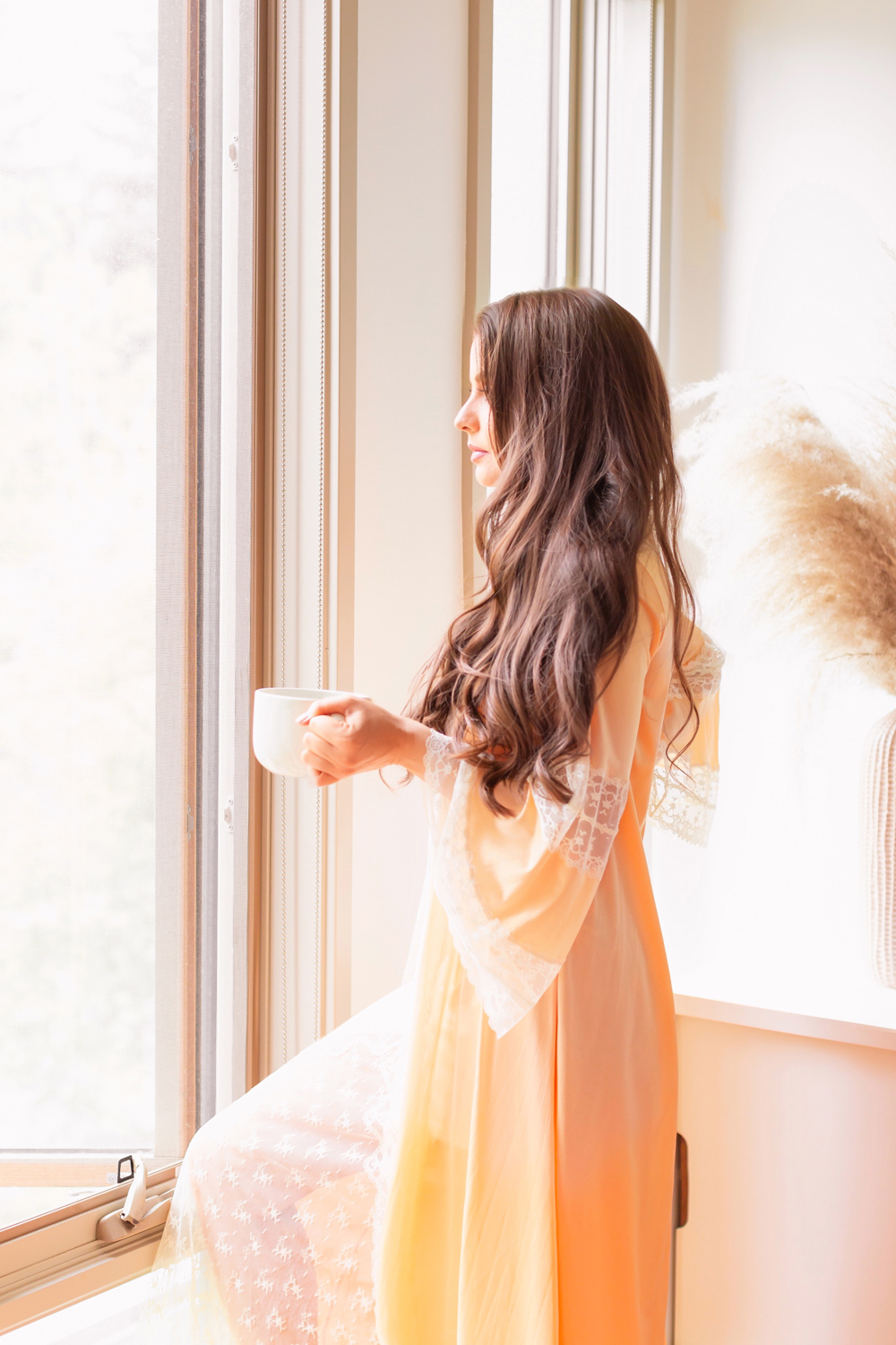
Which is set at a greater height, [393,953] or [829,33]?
[829,33]

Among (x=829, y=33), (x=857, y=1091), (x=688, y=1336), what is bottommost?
(x=688, y=1336)

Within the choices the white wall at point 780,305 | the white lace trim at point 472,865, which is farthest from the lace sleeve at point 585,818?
the white wall at point 780,305

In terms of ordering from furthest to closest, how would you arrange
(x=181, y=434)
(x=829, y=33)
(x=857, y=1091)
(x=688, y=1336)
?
(x=829, y=33)
(x=688, y=1336)
(x=857, y=1091)
(x=181, y=434)

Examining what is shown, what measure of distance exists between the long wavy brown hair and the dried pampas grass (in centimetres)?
43

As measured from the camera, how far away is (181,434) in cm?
114

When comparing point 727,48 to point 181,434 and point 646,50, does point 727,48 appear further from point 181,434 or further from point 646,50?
point 181,434

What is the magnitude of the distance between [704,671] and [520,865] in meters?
0.42

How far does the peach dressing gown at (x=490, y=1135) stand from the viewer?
797mm

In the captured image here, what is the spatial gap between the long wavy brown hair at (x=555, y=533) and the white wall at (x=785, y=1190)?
0.64 metres

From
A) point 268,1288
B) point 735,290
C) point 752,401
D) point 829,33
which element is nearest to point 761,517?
point 752,401

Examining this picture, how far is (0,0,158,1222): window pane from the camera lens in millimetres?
995

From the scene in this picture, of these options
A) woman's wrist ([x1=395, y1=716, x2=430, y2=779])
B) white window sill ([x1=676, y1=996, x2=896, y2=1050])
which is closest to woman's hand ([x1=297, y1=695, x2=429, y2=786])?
woman's wrist ([x1=395, y1=716, x2=430, y2=779])

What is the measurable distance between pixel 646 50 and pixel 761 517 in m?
0.99

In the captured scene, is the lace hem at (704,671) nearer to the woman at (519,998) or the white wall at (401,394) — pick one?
the woman at (519,998)
